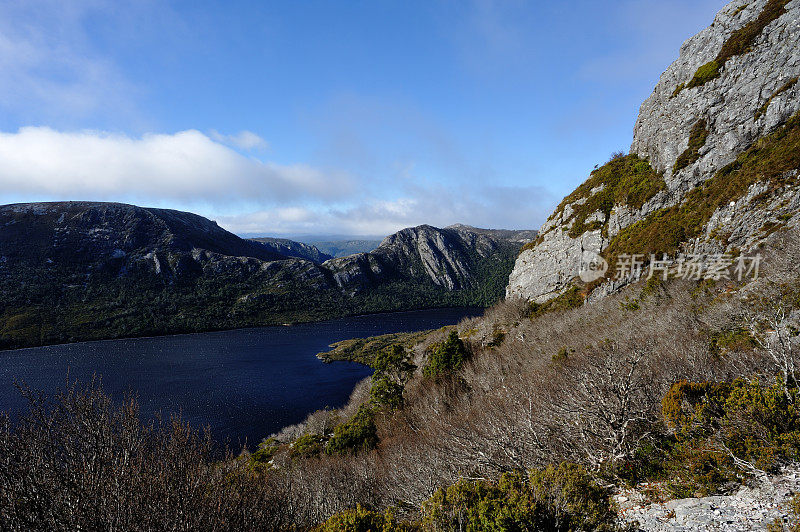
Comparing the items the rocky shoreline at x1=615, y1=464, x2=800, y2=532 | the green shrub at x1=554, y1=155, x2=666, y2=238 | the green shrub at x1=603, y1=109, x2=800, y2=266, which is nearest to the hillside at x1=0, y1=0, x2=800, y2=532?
the rocky shoreline at x1=615, y1=464, x2=800, y2=532

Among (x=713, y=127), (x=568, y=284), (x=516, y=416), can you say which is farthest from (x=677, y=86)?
(x=516, y=416)

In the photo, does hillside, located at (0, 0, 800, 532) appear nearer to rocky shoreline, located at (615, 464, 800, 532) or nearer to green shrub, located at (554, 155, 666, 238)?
rocky shoreline, located at (615, 464, 800, 532)

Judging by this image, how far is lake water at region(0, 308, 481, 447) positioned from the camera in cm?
7962

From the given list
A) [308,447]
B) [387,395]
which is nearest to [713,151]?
[387,395]

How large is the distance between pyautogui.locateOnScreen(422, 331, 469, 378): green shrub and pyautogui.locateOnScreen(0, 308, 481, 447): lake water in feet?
151

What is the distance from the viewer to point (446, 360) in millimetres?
43000

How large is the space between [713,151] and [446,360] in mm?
43725

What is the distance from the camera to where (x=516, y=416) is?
20.0 meters

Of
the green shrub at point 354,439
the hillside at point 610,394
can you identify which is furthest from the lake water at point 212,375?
the green shrub at point 354,439

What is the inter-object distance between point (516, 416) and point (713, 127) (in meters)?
48.8

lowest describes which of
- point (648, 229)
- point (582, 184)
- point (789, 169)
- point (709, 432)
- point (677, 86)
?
point (709, 432)

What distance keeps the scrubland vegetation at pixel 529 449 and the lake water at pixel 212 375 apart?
55.9 metres

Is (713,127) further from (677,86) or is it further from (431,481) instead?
(431,481)

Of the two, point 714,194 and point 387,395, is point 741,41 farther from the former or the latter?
point 387,395
